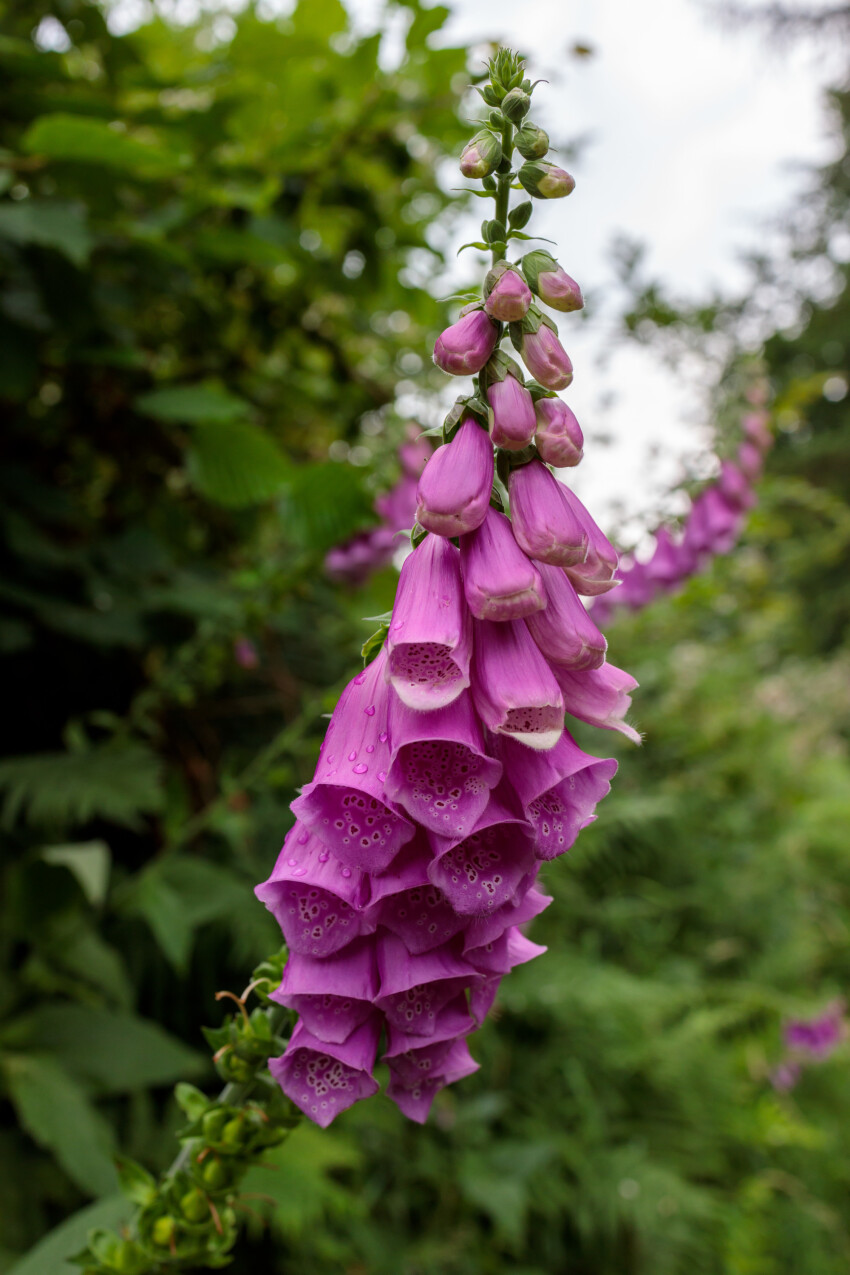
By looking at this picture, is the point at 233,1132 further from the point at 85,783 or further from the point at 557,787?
the point at 85,783

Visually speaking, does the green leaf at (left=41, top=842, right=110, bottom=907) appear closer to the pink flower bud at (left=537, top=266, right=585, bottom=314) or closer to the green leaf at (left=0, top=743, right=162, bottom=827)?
the green leaf at (left=0, top=743, right=162, bottom=827)

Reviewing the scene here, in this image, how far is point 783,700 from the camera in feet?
15.7

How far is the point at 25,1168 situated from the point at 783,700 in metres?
4.43

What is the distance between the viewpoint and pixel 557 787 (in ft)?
1.60

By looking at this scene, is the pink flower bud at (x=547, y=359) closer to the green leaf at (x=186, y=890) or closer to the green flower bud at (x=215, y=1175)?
the green flower bud at (x=215, y=1175)

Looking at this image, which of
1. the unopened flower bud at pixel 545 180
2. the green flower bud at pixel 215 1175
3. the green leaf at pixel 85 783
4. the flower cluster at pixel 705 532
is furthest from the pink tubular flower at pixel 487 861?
the flower cluster at pixel 705 532

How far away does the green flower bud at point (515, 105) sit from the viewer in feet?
1.46

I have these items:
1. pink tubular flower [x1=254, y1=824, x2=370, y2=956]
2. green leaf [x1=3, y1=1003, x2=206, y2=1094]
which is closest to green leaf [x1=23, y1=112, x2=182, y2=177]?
pink tubular flower [x1=254, y1=824, x2=370, y2=956]

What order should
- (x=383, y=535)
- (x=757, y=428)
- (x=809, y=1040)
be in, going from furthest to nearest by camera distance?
(x=809, y=1040) → (x=757, y=428) → (x=383, y=535)

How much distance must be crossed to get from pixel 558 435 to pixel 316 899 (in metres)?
0.28

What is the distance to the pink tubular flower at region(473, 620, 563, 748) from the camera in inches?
17.7

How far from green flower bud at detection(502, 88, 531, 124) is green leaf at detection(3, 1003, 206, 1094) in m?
1.13

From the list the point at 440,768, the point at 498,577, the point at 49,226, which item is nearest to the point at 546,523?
the point at 498,577

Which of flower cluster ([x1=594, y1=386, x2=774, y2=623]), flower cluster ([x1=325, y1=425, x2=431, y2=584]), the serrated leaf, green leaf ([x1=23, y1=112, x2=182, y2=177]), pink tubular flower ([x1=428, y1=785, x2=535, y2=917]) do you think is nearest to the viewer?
pink tubular flower ([x1=428, y1=785, x2=535, y2=917])
